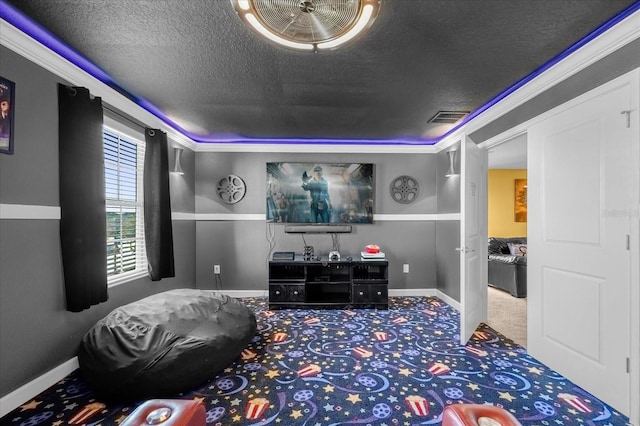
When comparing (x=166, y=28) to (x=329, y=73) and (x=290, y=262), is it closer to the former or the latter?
(x=329, y=73)

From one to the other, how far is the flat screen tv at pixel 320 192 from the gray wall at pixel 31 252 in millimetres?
2550

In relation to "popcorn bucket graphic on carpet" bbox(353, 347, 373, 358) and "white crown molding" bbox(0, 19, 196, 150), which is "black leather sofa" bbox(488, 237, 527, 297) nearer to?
"popcorn bucket graphic on carpet" bbox(353, 347, 373, 358)

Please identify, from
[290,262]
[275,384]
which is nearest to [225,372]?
[275,384]

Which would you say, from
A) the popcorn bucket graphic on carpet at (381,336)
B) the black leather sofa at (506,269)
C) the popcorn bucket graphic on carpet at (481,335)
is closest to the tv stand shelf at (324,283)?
the popcorn bucket graphic on carpet at (381,336)

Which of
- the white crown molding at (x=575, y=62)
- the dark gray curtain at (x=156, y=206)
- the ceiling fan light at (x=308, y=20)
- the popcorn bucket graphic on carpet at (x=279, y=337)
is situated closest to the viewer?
the ceiling fan light at (x=308, y=20)

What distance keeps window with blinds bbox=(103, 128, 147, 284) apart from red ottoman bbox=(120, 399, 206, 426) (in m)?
2.21

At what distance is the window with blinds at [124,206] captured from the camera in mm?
2812

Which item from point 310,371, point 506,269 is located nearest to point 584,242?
point 310,371

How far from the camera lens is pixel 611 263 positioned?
6.21 feet

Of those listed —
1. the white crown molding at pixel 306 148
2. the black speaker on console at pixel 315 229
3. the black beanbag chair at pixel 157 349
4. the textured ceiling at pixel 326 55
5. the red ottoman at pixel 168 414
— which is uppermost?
the textured ceiling at pixel 326 55

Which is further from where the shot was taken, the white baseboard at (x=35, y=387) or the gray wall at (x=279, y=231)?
the gray wall at (x=279, y=231)

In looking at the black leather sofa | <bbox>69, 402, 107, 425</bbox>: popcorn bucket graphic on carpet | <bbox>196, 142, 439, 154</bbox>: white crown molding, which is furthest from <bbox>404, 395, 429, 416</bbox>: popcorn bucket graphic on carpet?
the black leather sofa

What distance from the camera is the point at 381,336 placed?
3012 millimetres

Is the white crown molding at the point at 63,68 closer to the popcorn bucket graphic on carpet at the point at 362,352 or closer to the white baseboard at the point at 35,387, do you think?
the white baseboard at the point at 35,387
